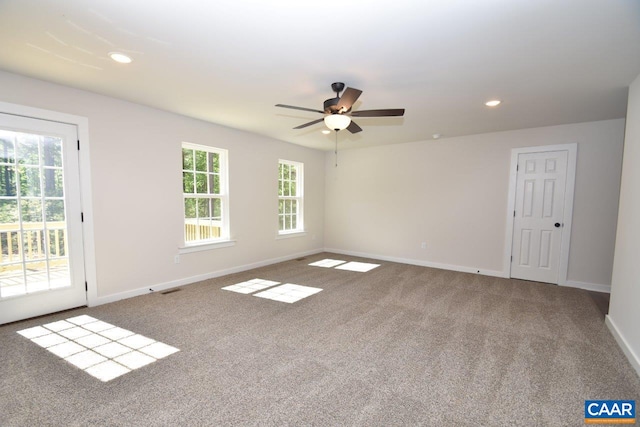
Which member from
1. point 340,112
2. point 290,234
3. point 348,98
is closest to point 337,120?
point 340,112

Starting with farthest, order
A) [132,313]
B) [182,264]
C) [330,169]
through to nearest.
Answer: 1. [330,169]
2. [182,264]
3. [132,313]

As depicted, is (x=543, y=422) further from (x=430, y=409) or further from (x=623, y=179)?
(x=623, y=179)

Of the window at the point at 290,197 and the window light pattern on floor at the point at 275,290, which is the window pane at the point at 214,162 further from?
the window light pattern on floor at the point at 275,290

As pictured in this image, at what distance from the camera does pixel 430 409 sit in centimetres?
180

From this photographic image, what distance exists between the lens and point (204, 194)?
4.56m

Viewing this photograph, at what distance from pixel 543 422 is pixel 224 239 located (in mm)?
4429

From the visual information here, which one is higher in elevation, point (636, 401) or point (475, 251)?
point (475, 251)

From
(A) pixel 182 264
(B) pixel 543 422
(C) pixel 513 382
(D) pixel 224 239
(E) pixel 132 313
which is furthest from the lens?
(D) pixel 224 239

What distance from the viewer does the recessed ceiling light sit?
7.71 ft

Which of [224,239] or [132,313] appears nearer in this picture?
[132,313]

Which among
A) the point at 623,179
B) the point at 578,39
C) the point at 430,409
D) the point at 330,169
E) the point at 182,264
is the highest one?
the point at 578,39

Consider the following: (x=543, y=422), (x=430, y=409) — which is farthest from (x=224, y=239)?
(x=543, y=422)

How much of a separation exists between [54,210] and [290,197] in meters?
3.86

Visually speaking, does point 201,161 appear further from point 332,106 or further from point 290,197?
point 332,106
